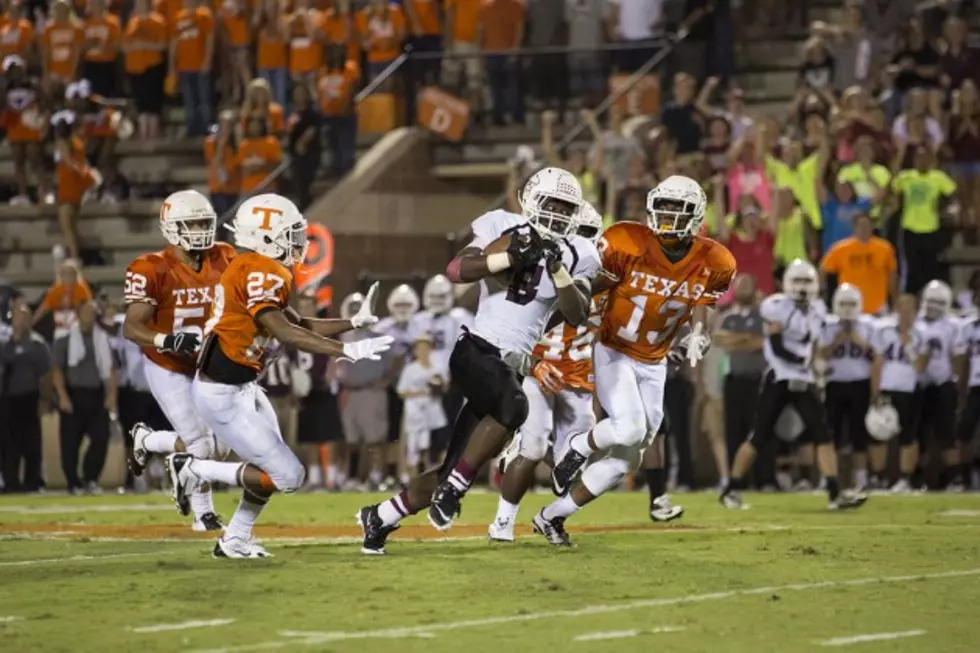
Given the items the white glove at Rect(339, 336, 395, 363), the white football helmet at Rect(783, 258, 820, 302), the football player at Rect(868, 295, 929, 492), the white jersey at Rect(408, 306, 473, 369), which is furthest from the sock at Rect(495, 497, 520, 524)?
the white jersey at Rect(408, 306, 473, 369)

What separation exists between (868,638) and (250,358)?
3.63 metres

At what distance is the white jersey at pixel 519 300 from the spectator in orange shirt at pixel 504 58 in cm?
1099

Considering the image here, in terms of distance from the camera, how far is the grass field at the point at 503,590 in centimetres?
810

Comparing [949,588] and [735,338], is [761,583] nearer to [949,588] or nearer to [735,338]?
[949,588]

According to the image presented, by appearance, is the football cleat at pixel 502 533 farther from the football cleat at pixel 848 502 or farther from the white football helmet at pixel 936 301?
the white football helmet at pixel 936 301

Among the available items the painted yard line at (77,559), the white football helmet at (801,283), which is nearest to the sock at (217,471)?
the painted yard line at (77,559)

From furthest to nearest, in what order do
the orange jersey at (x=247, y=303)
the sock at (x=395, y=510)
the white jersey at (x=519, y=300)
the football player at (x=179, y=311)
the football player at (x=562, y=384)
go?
the football player at (x=562, y=384), the football player at (x=179, y=311), the white jersey at (x=519, y=300), the sock at (x=395, y=510), the orange jersey at (x=247, y=303)

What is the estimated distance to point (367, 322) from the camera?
10.1 m

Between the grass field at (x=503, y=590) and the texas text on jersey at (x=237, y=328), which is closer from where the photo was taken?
the grass field at (x=503, y=590)

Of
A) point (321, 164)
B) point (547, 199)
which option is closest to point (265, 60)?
point (321, 164)

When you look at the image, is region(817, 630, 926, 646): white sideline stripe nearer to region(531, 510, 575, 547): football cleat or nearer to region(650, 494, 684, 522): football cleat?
region(531, 510, 575, 547): football cleat

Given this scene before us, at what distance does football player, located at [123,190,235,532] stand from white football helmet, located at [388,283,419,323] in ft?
22.0

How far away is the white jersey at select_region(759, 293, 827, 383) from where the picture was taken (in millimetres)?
16047

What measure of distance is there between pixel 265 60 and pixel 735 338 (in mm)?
6880
